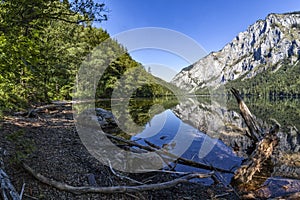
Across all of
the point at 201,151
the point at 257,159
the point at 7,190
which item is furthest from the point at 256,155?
the point at 7,190

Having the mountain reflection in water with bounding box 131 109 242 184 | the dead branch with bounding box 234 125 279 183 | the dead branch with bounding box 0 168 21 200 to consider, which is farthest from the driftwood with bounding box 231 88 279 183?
the dead branch with bounding box 0 168 21 200

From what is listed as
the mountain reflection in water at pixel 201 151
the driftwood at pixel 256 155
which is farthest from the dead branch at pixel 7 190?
the driftwood at pixel 256 155

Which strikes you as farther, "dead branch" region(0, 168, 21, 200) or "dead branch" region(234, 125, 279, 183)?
"dead branch" region(234, 125, 279, 183)

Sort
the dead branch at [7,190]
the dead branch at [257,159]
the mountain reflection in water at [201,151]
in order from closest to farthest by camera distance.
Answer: the dead branch at [7,190]
the dead branch at [257,159]
the mountain reflection in water at [201,151]

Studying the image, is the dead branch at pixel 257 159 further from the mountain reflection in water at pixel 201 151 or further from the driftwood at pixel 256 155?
the mountain reflection in water at pixel 201 151

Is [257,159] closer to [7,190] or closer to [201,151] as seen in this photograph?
[201,151]

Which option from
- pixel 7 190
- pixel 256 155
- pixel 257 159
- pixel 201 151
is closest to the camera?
pixel 7 190

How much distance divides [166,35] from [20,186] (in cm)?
939

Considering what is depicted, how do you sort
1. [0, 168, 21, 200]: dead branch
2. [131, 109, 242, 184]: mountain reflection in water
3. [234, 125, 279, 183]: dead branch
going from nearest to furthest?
1. [0, 168, 21, 200]: dead branch
2. [234, 125, 279, 183]: dead branch
3. [131, 109, 242, 184]: mountain reflection in water

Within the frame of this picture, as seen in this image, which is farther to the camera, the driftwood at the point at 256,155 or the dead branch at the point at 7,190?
the driftwood at the point at 256,155

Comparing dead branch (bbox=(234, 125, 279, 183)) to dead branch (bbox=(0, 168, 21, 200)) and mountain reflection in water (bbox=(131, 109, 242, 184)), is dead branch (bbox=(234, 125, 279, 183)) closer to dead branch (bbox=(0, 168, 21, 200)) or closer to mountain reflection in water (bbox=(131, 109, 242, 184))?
mountain reflection in water (bbox=(131, 109, 242, 184))

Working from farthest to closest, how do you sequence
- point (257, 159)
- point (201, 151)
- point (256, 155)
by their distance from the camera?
point (201, 151)
point (256, 155)
point (257, 159)

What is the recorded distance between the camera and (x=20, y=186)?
13.1 ft

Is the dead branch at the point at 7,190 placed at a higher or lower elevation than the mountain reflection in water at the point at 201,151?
higher
